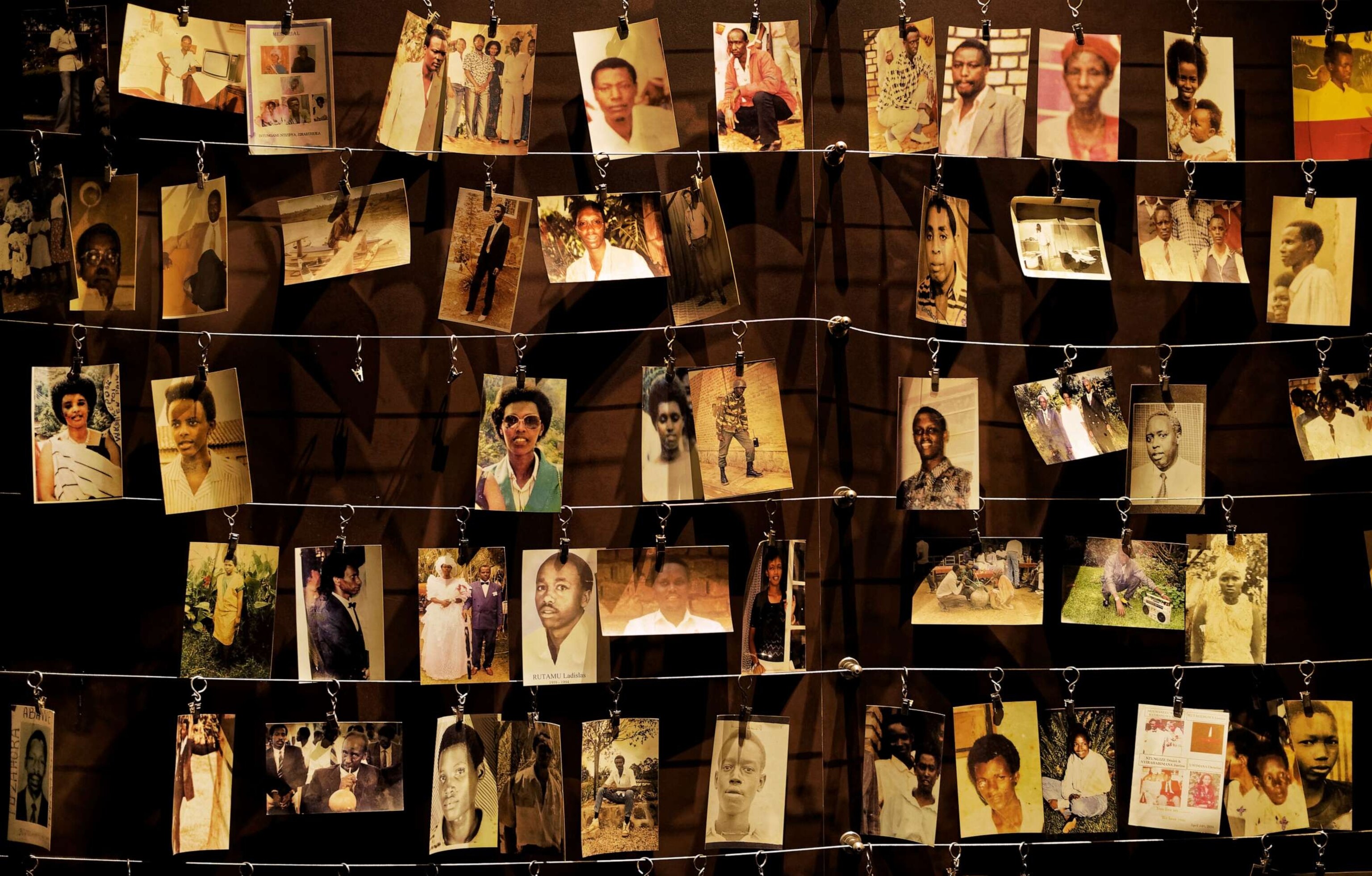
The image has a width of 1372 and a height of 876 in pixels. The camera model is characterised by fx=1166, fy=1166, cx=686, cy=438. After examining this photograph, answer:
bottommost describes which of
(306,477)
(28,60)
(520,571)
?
(520,571)

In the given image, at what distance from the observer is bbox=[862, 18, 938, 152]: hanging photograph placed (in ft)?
5.56

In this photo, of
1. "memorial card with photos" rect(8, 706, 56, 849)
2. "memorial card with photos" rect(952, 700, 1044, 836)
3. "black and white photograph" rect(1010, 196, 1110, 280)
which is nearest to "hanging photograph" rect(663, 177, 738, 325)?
"black and white photograph" rect(1010, 196, 1110, 280)

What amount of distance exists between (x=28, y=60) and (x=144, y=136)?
19 centimetres

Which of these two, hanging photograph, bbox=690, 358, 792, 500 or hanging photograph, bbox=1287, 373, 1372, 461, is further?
hanging photograph, bbox=1287, 373, 1372, 461

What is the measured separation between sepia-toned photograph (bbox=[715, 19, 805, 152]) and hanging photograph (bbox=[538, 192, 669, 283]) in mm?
153

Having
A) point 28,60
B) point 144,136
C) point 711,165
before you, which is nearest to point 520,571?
point 711,165

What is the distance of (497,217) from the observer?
5.49 feet

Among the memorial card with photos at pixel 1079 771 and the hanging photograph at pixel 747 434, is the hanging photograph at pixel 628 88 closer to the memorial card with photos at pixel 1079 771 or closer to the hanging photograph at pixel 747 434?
the hanging photograph at pixel 747 434

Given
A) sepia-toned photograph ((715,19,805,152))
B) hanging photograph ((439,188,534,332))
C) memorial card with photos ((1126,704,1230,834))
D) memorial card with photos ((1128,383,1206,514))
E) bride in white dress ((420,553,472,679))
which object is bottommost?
memorial card with photos ((1126,704,1230,834))

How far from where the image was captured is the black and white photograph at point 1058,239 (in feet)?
5.72

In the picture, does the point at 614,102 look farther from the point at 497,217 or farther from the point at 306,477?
the point at 306,477

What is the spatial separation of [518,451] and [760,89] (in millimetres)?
624

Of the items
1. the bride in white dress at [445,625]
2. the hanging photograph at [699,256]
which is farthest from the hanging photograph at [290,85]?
the bride in white dress at [445,625]

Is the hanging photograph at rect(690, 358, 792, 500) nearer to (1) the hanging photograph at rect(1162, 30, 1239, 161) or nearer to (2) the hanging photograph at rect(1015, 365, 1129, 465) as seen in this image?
(2) the hanging photograph at rect(1015, 365, 1129, 465)
